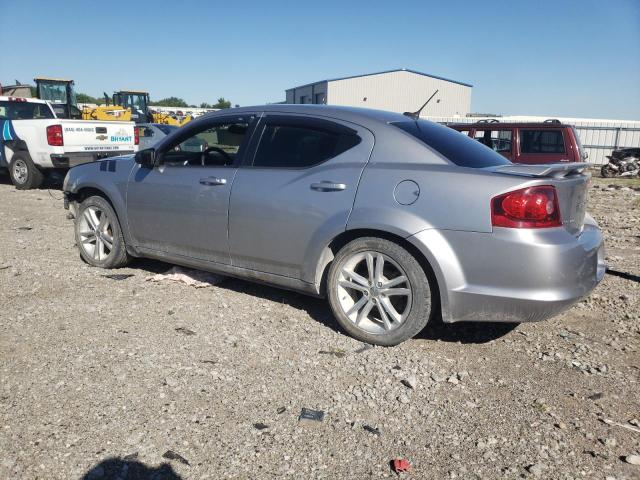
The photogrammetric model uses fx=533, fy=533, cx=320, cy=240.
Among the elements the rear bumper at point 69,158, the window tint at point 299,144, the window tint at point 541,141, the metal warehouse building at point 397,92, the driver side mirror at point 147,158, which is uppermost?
the metal warehouse building at point 397,92

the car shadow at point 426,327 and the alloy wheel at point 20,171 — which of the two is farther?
the alloy wheel at point 20,171

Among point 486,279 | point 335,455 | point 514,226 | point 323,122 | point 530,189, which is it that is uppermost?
point 323,122

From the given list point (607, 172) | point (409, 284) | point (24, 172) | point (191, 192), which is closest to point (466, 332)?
point (409, 284)

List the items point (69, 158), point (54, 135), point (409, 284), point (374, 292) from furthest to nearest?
point (69, 158) < point (54, 135) < point (374, 292) < point (409, 284)

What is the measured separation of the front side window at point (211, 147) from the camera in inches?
177

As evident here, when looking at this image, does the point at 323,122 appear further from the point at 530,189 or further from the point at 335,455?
the point at 335,455

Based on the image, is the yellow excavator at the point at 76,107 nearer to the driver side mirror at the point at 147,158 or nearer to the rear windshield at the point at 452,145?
the driver side mirror at the point at 147,158

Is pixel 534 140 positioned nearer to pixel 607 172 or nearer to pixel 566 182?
pixel 566 182

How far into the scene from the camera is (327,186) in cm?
382

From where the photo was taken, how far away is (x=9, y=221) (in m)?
8.05

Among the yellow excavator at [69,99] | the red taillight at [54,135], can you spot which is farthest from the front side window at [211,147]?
the yellow excavator at [69,99]

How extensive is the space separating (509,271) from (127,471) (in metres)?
2.36

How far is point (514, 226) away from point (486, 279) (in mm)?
371

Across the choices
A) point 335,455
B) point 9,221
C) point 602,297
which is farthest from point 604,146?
point 335,455
